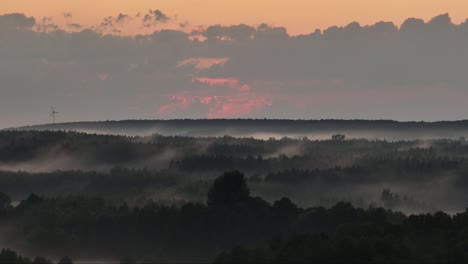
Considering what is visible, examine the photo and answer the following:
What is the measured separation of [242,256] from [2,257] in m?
47.7

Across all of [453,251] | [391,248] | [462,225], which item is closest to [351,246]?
[391,248]

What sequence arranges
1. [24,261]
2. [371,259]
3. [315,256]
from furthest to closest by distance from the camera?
[24,261] → [315,256] → [371,259]

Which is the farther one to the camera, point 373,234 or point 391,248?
point 373,234

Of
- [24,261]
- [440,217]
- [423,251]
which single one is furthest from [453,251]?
[24,261]

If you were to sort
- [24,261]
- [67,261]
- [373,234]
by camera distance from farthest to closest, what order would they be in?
[67,261], [24,261], [373,234]

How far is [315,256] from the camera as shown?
154 meters

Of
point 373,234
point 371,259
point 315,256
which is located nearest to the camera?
point 371,259

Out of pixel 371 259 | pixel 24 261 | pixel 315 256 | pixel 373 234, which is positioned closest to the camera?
pixel 371 259

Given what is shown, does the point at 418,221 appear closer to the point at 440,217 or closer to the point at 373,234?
the point at 440,217

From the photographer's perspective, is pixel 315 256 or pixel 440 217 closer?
pixel 315 256

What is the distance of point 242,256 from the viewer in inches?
6378

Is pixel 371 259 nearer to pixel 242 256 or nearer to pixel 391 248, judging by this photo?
pixel 391 248

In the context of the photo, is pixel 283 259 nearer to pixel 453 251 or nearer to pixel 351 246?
pixel 351 246

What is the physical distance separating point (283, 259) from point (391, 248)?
55.9 ft
